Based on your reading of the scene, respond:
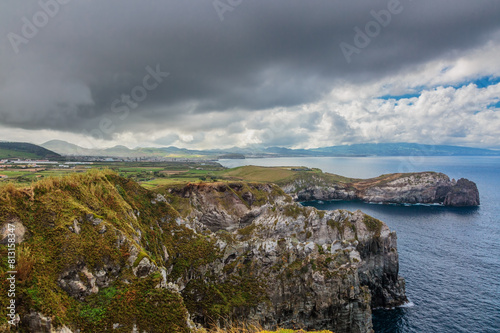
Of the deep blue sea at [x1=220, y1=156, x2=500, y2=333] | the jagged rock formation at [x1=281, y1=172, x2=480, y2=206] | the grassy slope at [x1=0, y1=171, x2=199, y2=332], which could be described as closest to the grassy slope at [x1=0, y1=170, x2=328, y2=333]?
the grassy slope at [x1=0, y1=171, x2=199, y2=332]

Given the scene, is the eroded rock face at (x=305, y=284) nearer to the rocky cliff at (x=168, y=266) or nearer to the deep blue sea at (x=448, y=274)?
the rocky cliff at (x=168, y=266)

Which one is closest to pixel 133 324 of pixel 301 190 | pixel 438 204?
pixel 301 190

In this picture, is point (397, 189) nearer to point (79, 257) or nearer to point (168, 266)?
point (168, 266)

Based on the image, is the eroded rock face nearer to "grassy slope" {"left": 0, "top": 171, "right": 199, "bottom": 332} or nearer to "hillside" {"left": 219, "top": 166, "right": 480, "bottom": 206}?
"grassy slope" {"left": 0, "top": 171, "right": 199, "bottom": 332}

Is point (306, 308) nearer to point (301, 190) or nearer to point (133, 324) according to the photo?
point (133, 324)

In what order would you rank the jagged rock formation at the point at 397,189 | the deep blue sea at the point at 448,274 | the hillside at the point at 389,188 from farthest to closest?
the hillside at the point at 389,188, the jagged rock formation at the point at 397,189, the deep blue sea at the point at 448,274

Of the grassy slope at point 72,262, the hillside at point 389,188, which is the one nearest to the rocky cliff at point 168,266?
the grassy slope at point 72,262

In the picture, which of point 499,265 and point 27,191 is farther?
point 499,265
